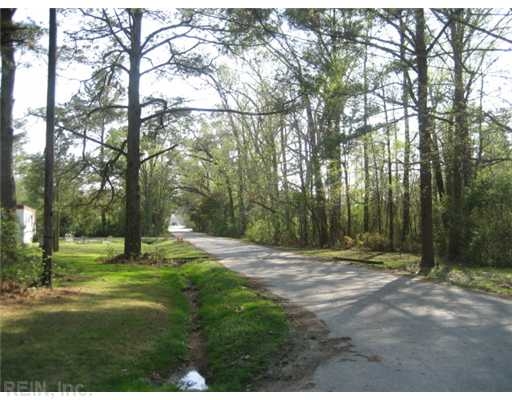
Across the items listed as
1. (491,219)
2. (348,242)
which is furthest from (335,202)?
(491,219)

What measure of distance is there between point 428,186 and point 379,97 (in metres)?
3.35

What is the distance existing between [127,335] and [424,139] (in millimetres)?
12515

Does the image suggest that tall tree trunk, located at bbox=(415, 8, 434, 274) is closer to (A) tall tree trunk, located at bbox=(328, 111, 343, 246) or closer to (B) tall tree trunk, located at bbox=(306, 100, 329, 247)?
(A) tall tree trunk, located at bbox=(328, 111, 343, 246)

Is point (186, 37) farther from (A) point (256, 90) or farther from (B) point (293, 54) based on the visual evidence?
(A) point (256, 90)

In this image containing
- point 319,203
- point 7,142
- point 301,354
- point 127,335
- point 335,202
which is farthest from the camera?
point 319,203

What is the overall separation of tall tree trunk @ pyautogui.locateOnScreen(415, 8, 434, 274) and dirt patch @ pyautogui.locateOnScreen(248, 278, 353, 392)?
8730 millimetres

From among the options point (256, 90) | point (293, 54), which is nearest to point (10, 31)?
point (293, 54)

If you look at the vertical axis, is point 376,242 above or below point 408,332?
above

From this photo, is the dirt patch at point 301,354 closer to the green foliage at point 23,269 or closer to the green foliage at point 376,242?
the green foliage at point 23,269

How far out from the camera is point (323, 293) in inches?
478

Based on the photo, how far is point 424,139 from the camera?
55.6 feet

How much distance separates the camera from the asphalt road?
5.58 meters

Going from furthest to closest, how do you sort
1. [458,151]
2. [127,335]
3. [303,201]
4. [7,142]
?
1. [303,201]
2. [458,151]
3. [7,142]
4. [127,335]

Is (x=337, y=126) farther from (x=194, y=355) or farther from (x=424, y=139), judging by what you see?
(x=194, y=355)
